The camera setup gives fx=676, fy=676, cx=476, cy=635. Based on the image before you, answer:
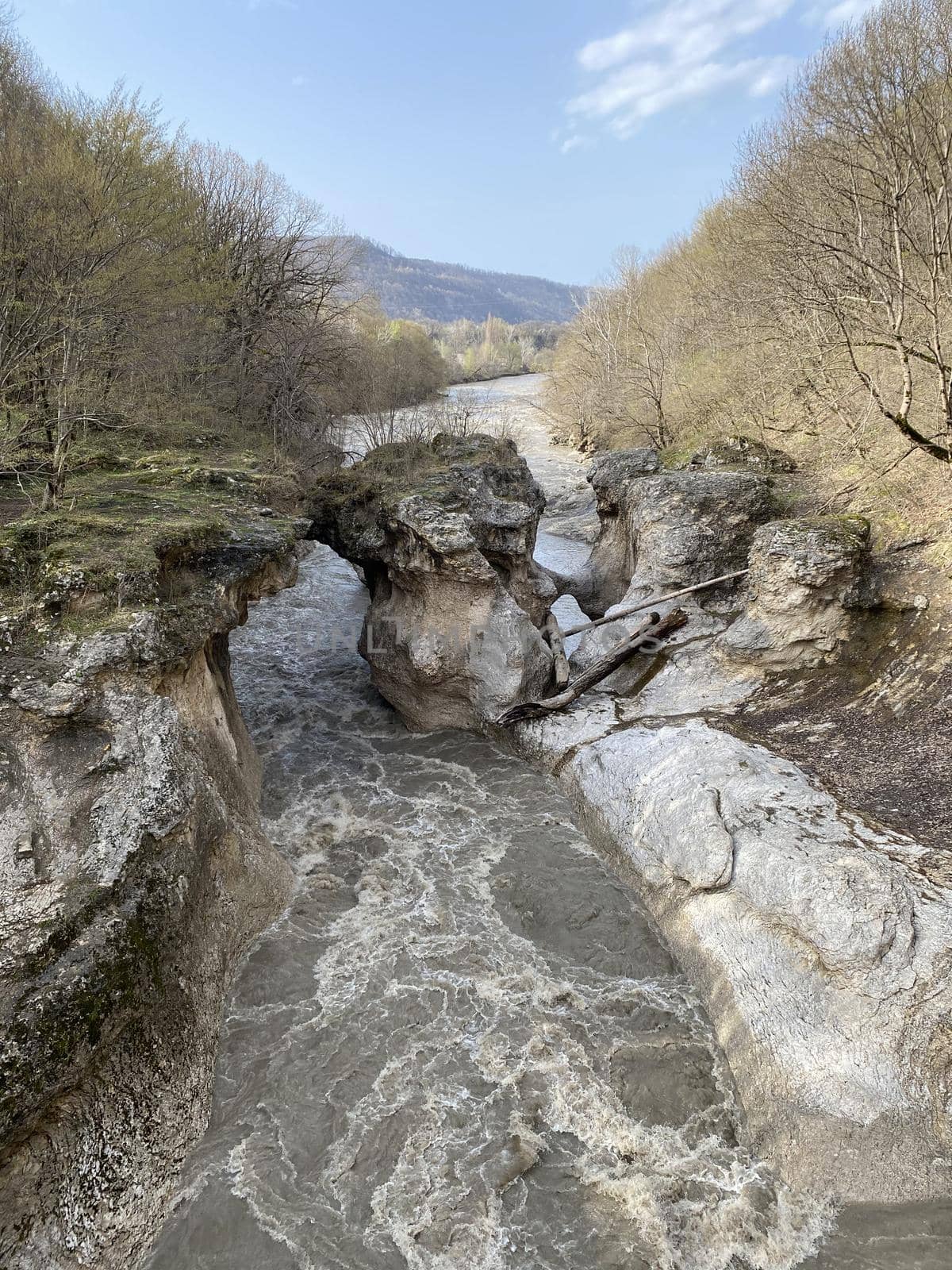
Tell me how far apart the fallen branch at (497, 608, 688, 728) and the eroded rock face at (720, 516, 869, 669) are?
1.30 metres

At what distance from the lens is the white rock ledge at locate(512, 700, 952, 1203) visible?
4.64m

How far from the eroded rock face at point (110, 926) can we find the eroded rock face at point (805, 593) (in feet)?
23.0

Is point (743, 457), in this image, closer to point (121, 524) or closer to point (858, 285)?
point (858, 285)

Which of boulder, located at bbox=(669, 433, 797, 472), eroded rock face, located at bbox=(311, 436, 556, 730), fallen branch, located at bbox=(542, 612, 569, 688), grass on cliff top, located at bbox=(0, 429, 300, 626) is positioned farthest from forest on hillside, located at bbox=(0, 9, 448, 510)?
boulder, located at bbox=(669, 433, 797, 472)

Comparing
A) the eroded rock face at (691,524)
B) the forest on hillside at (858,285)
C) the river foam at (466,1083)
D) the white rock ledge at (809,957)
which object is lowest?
the river foam at (466,1083)

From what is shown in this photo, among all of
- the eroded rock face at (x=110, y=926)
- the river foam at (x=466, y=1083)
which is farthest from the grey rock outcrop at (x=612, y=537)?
the eroded rock face at (x=110, y=926)

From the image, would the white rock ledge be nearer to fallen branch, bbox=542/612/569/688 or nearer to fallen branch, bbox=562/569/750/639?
fallen branch, bbox=542/612/569/688

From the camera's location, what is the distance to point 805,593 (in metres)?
8.99

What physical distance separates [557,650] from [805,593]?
12.5 ft

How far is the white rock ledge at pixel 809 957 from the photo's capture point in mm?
4645

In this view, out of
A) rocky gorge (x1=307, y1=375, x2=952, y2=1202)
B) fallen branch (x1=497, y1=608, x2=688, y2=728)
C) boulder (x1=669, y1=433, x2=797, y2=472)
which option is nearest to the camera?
rocky gorge (x1=307, y1=375, x2=952, y2=1202)

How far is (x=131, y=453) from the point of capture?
444 inches

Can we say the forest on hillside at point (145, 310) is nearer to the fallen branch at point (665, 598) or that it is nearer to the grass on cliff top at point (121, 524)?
the grass on cliff top at point (121, 524)

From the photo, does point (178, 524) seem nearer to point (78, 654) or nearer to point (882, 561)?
point (78, 654)
